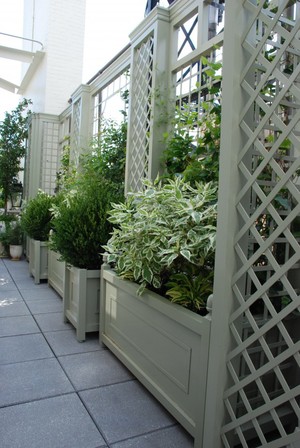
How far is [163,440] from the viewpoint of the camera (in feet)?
5.66

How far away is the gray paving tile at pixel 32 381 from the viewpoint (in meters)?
2.04

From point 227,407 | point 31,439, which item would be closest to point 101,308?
point 31,439

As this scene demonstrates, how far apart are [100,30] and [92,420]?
8.59 m

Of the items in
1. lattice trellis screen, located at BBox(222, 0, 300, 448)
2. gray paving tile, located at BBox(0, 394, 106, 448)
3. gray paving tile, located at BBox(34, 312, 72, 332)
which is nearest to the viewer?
lattice trellis screen, located at BBox(222, 0, 300, 448)

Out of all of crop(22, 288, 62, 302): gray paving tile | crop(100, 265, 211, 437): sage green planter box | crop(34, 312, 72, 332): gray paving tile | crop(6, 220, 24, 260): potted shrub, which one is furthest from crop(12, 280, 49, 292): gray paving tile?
crop(100, 265, 211, 437): sage green planter box

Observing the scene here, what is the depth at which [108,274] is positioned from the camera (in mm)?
2652

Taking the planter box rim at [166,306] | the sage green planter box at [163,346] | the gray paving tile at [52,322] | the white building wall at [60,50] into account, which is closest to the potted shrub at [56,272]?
the gray paving tile at [52,322]

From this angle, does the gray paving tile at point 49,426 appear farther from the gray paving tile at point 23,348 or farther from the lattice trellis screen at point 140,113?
the lattice trellis screen at point 140,113

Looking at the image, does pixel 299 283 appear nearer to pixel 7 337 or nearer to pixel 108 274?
pixel 108 274

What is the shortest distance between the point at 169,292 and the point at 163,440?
0.70 m

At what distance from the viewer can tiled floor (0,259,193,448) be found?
5.61 feet

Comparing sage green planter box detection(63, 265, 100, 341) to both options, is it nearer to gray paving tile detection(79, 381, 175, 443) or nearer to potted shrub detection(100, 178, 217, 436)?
potted shrub detection(100, 178, 217, 436)

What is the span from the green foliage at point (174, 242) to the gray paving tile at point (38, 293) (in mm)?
2111

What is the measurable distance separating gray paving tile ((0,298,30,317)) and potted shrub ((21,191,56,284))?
90cm
